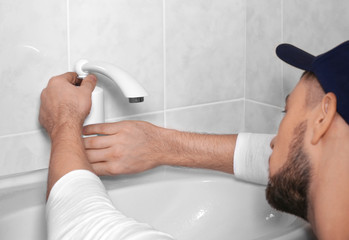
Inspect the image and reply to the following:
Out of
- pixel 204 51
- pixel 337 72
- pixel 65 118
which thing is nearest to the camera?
pixel 337 72

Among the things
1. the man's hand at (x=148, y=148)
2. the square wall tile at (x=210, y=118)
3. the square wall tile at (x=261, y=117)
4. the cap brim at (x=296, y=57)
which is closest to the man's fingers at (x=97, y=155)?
the man's hand at (x=148, y=148)

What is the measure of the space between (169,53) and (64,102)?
36 cm

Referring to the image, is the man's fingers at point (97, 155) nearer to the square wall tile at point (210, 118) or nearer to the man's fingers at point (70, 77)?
the man's fingers at point (70, 77)

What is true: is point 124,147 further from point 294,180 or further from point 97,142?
point 294,180

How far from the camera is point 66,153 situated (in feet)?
2.91

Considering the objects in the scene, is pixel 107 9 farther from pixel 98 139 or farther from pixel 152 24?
pixel 98 139

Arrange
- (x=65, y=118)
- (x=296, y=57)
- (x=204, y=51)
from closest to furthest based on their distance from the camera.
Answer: (x=296, y=57) < (x=65, y=118) < (x=204, y=51)

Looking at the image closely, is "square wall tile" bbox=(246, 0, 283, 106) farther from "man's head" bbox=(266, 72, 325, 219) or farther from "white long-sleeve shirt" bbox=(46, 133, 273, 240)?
"white long-sleeve shirt" bbox=(46, 133, 273, 240)

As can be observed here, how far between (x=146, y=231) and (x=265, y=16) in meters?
0.81

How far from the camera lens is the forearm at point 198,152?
3.81 ft

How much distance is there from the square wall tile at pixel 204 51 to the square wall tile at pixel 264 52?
0.02 metres

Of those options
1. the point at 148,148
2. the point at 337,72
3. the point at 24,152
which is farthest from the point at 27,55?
the point at 337,72

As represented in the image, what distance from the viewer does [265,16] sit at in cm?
134

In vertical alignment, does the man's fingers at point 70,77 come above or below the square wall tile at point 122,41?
below
